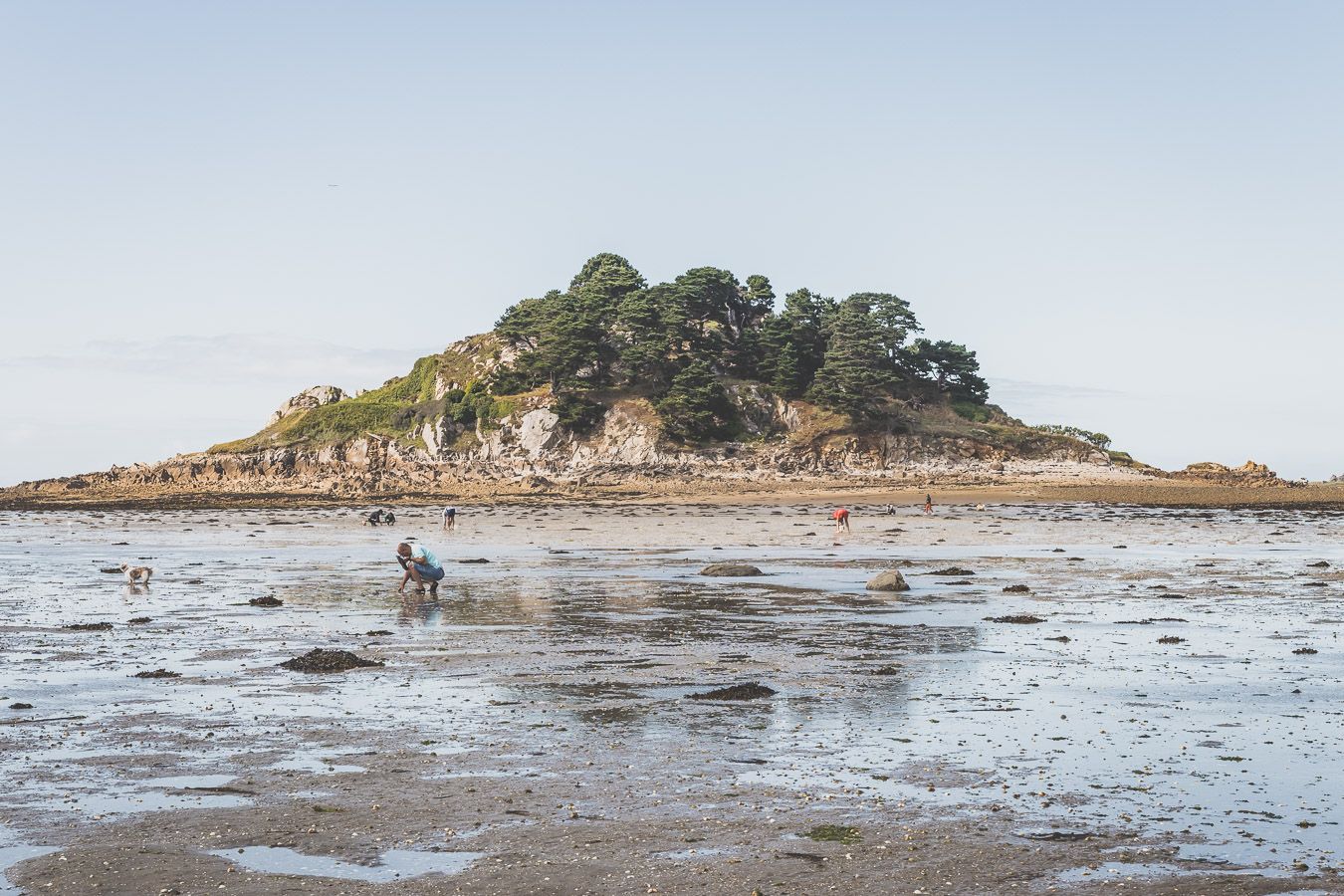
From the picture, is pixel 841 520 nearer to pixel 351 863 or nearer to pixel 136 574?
pixel 136 574

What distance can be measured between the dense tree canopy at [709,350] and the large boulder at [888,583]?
8289 centimetres

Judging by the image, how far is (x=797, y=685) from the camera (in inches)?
627

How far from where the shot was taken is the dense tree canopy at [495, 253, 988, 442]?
116125 millimetres

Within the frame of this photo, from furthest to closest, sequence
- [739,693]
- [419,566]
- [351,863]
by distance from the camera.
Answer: [419,566] < [739,693] < [351,863]

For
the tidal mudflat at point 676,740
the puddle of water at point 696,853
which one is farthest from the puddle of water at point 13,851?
the puddle of water at point 696,853

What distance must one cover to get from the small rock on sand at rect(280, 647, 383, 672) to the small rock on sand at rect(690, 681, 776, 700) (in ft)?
17.3

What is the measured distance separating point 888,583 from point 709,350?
94.9m

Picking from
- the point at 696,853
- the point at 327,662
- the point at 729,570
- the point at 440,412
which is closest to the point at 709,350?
the point at 440,412

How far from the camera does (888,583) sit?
28266mm

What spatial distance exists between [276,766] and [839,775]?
17.3ft

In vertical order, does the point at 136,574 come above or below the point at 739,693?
above

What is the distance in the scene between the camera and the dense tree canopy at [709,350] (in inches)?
4572

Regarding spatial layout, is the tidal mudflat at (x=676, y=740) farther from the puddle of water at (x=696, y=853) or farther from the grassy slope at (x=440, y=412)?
the grassy slope at (x=440, y=412)

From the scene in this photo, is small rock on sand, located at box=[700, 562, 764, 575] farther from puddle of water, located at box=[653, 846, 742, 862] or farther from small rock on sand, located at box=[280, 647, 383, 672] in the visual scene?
puddle of water, located at box=[653, 846, 742, 862]
